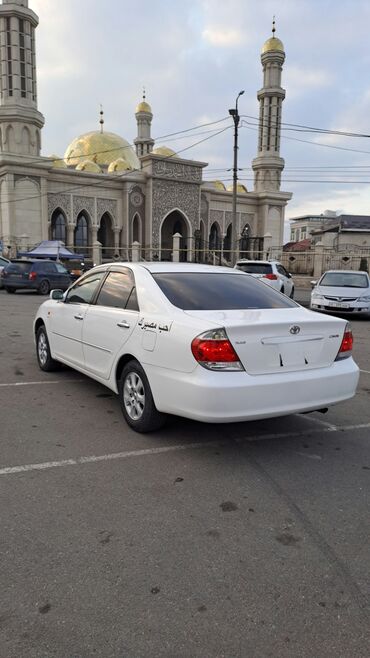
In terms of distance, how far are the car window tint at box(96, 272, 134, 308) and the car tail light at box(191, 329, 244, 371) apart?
4.51 ft

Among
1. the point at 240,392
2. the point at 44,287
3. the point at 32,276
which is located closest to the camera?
the point at 240,392

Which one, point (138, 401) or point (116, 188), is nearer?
point (138, 401)

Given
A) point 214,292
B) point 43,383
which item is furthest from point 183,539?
point 43,383

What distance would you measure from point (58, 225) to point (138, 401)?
138 feet

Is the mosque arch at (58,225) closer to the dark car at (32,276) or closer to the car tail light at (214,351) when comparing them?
the dark car at (32,276)

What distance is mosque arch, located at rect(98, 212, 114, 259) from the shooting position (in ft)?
152

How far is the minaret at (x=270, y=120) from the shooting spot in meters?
48.9

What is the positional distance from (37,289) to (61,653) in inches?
758

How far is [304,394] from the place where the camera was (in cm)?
397

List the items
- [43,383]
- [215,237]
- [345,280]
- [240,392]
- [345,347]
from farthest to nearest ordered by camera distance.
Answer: [215,237]
[345,280]
[43,383]
[345,347]
[240,392]

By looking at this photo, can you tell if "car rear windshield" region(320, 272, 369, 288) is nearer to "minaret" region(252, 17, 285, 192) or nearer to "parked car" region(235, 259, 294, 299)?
"parked car" region(235, 259, 294, 299)

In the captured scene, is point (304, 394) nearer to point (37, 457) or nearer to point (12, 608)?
point (37, 457)

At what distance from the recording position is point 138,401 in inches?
176

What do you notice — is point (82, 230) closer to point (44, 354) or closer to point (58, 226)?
point (58, 226)
